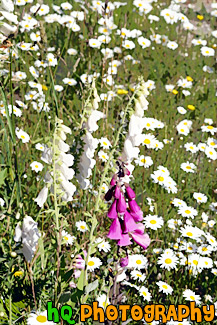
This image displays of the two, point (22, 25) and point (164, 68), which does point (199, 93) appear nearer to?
point (164, 68)

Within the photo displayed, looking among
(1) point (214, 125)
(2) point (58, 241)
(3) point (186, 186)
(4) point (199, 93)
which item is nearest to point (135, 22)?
(4) point (199, 93)

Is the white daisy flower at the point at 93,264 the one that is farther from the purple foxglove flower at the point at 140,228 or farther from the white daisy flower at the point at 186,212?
the white daisy flower at the point at 186,212

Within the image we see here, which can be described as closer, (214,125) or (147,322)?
(147,322)

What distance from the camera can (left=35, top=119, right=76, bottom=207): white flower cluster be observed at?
169cm

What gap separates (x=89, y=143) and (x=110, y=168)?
147mm

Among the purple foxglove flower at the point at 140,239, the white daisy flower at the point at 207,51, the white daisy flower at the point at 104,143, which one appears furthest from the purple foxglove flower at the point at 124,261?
the white daisy flower at the point at 207,51

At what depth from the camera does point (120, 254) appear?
210cm

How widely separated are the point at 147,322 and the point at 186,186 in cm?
149

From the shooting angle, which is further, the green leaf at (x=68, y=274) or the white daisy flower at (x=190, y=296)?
the white daisy flower at (x=190, y=296)

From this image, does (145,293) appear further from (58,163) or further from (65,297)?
(58,163)

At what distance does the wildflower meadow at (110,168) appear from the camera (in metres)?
1.87

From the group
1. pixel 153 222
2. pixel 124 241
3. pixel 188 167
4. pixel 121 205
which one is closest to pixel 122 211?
pixel 121 205

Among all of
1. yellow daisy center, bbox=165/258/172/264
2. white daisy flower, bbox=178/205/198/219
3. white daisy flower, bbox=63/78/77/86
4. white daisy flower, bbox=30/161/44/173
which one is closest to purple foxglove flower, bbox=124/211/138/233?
yellow daisy center, bbox=165/258/172/264

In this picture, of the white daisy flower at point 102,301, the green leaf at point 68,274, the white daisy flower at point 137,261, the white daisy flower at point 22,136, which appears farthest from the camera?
the white daisy flower at point 22,136
